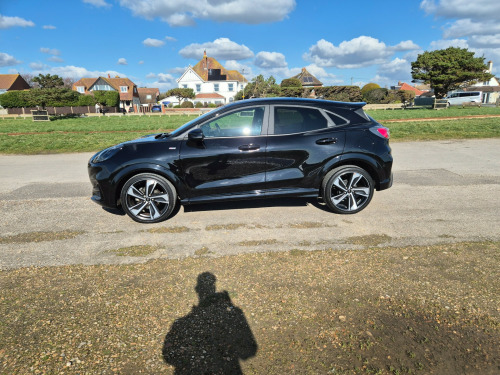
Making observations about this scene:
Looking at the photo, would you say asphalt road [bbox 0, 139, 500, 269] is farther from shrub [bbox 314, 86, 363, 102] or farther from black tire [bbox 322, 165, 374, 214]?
shrub [bbox 314, 86, 363, 102]

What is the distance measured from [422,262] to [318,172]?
192cm

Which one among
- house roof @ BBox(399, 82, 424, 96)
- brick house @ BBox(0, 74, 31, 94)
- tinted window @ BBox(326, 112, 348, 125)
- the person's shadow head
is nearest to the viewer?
the person's shadow head

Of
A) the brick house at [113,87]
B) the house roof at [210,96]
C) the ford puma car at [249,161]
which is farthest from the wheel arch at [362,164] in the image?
the brick house at [113,87]

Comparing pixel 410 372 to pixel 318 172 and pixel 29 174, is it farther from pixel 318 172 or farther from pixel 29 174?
pixel 29 174

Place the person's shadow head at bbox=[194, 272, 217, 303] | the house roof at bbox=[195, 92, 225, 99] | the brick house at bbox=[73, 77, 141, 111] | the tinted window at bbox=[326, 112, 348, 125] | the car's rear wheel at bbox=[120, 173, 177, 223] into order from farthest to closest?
1. the brick house at bbox=[73, 77, 141, 111]
2. the house roof at bbox=[195, 92, 225, 99]
3. the tinted window at bbox=[326, 112, 348, 125]
4. the car's rear wheel at bbox=[120, 173, 177, 223]
5. the person's shadow head at bbox=[194, 272, 217, 303]

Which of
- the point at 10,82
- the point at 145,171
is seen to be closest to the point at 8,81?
the point at 10,82

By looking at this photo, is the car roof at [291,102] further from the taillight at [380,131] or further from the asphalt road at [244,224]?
the asphalt road at [244,224]

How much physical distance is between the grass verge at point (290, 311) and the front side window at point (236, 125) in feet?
6.29

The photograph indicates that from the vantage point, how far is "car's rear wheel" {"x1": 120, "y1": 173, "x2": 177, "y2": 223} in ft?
15.4

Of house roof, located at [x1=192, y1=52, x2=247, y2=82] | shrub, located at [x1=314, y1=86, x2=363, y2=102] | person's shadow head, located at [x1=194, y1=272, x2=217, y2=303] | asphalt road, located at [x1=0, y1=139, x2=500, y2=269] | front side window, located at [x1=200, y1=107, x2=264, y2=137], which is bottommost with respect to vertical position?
person's shadow head, located at [x1=194, y1=272, x2=217, y2=303]

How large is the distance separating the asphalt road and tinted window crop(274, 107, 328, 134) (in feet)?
4.30

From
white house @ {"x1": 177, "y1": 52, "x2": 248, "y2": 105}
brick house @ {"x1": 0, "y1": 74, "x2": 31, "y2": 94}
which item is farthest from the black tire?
brick house @ {"x1": 0, "y1": 74, "x2": 31, "y2": 94}

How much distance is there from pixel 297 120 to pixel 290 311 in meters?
3.01

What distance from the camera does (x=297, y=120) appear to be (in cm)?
490
